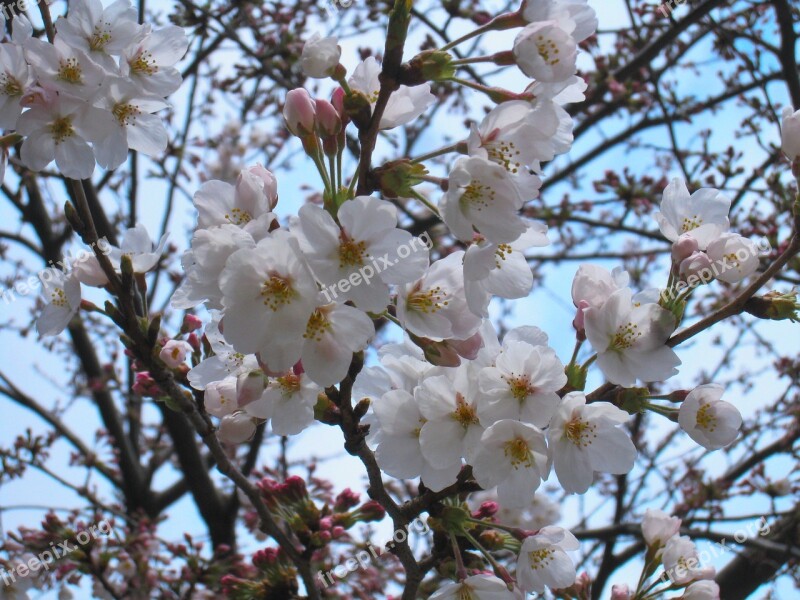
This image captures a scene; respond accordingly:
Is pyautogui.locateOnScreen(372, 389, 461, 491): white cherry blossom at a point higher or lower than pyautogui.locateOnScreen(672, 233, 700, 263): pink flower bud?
lower

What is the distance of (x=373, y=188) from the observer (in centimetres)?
140

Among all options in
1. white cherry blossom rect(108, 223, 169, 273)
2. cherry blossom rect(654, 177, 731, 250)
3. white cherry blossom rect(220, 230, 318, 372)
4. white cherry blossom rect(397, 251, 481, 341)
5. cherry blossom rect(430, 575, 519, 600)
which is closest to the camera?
white cherry blossom rect(220, 230, 318, 372)

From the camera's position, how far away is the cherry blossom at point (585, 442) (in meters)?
1.43

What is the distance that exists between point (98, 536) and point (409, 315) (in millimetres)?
2576

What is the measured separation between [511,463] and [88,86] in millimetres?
1235

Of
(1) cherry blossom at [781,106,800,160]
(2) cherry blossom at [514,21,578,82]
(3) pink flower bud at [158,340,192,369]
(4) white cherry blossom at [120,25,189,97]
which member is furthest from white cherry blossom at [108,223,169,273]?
(1) cherry blossom at [781,106,800,160]

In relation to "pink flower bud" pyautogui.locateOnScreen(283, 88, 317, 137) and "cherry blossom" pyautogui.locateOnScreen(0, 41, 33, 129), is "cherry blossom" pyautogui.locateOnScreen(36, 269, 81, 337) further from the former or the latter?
"pink flower bud" pyautogui.locateOnScreen(283, 88, 317, 137)

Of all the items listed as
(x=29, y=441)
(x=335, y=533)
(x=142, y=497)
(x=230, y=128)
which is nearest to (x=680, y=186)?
(x=335, y=533)

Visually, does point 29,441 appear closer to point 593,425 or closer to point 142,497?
point 142,497

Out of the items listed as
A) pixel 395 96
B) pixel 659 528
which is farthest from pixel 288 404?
pixel 659 528

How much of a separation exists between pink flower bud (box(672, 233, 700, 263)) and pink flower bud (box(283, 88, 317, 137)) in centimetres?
86

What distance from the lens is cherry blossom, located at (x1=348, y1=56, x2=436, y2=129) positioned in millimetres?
1580

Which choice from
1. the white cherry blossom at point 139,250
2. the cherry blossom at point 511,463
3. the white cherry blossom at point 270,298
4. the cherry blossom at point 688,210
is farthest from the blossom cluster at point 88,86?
the cherry blossom at point 688,210

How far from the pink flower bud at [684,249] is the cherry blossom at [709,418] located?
0.29 meters
